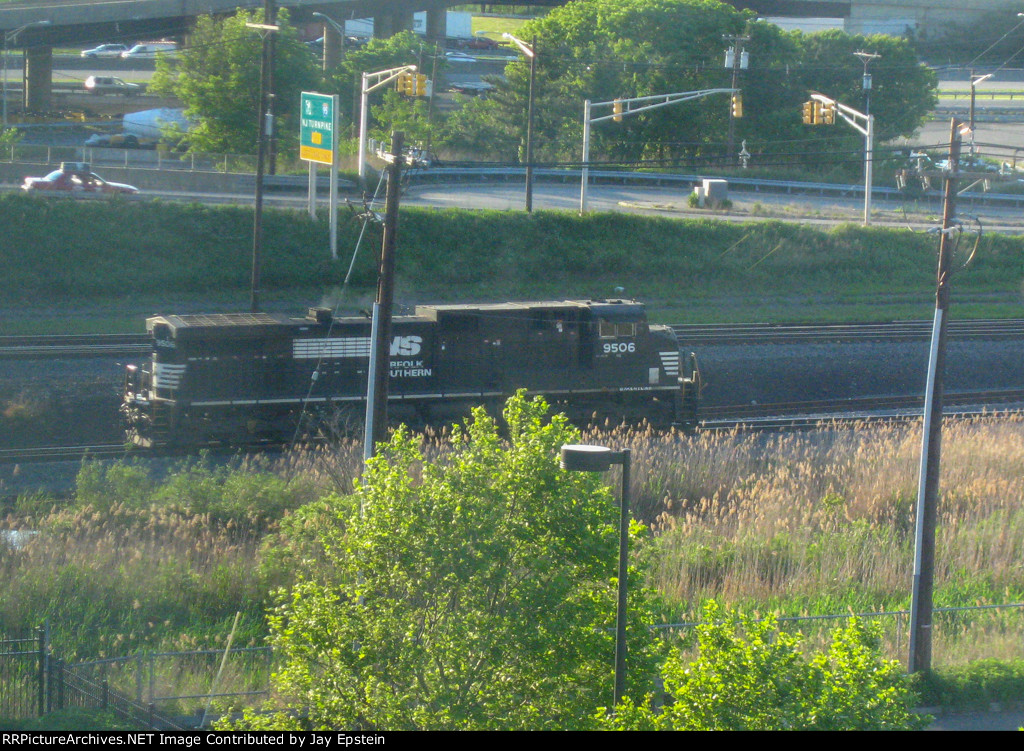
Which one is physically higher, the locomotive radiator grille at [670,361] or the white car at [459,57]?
the white car at [459,57]

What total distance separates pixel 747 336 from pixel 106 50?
233 feet

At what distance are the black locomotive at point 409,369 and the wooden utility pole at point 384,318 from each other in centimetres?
390

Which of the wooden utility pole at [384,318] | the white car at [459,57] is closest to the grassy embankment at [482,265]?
the wooden utility pole at [384,318]

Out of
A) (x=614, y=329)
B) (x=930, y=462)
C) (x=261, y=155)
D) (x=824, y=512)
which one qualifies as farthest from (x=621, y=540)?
(x=261, y=155)

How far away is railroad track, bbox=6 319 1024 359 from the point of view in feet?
78.6

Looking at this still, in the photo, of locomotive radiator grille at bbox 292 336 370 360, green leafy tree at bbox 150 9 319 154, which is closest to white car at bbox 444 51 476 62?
green leafy tree at bbox 150 9 319 154

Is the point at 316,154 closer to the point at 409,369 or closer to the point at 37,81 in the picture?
the point at 409,369

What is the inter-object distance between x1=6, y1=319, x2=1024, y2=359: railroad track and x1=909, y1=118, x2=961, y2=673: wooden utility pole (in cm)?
1614

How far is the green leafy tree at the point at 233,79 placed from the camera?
40062 millimetres

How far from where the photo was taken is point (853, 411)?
23922 mm

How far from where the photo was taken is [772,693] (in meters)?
6.10

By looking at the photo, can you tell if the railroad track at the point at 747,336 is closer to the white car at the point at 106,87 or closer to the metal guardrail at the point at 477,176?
the metal guardrail at the point at 477,176

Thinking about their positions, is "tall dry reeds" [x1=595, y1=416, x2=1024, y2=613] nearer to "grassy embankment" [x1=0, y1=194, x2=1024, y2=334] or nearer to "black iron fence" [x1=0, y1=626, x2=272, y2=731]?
"black iron fence" [x1=0, y1=626, x2=272, y2=731]

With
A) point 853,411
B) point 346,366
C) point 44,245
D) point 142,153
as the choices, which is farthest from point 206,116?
point 853,411
